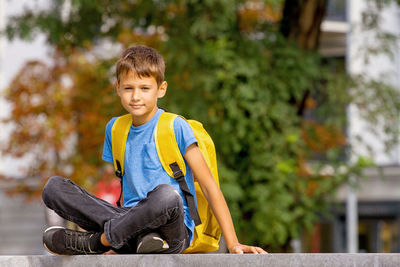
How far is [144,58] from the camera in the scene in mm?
3781

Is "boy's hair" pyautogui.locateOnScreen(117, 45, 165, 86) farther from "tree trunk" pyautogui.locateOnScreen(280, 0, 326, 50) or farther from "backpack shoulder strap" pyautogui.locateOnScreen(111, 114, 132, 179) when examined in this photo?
"tree trunk" pyautogui.locateOnScreen(280, 0, 326, 50)

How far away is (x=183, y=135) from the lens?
146 inches

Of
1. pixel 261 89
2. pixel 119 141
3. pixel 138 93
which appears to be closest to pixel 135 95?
pixel 138 93

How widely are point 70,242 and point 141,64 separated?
955mm

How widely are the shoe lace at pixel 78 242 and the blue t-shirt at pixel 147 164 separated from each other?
0.32 m

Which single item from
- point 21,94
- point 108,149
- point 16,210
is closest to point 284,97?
point 108,149

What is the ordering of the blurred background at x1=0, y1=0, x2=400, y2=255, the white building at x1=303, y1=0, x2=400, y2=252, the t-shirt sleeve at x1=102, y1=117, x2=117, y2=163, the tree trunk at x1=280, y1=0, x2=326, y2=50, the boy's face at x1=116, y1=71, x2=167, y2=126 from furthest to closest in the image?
1. the white building at x1=303, y1=0, x2=400, y2=252
2. the tree trunk at x1=280, y1=0, x2=326, y2=50
3. the blurred background at x1=0, y1=0, x2=400, y2=255
4. the t-shirt sleeve at x1=102, y1=117, x2=117, y2=163
5. the boy's face at x1=116, y1=71, x2=167, y2=126

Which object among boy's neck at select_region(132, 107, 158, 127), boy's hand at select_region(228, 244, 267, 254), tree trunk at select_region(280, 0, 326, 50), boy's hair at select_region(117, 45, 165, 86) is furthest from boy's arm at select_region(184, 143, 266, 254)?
tree trunk at select_region(280, 0, 326, 50)

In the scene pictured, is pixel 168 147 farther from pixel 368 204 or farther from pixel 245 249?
pixel 368 204

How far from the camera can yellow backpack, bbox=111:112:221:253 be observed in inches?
147

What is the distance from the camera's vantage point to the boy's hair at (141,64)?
148 inches

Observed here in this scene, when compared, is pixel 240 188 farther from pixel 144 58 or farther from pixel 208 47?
pixel 144 58

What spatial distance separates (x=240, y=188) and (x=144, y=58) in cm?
591

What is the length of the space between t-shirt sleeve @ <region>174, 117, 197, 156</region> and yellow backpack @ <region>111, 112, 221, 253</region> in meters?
0.02
